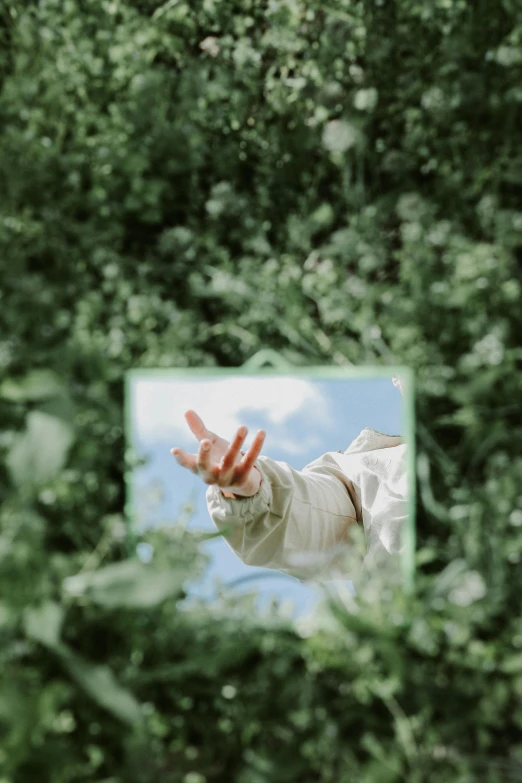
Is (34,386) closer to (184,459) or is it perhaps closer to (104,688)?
(184,459)

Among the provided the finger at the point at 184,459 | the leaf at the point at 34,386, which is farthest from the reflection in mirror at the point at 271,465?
the leaf at the point at 34,386

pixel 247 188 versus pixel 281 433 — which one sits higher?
pixel 247 188

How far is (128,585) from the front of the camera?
93cm

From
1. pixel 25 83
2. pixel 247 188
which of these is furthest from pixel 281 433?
pixel 25 83

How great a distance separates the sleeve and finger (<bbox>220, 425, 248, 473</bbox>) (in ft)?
0.12

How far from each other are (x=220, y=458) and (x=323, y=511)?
0.19 meters

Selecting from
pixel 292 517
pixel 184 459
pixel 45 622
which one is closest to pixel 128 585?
pixel 45 622

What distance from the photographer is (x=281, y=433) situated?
3.59ft

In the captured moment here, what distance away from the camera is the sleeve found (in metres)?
1.10

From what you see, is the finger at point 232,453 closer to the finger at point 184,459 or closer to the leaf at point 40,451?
the finger at point 184,459

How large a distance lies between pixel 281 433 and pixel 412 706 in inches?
15.3

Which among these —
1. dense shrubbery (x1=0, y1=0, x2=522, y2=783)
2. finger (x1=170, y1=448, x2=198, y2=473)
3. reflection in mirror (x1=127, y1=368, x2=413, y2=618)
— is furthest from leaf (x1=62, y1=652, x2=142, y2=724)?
finger (x1=170, y1=448, x2=198, y2=473)

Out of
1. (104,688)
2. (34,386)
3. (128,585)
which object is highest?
(34,386)

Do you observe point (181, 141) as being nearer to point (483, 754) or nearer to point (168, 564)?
point (168, 564)
